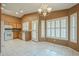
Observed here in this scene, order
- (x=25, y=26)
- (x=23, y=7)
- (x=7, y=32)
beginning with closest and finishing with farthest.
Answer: (x=23, y=7) < (x=7, y=32) < (x=25, y=26)

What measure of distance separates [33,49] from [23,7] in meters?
0.92

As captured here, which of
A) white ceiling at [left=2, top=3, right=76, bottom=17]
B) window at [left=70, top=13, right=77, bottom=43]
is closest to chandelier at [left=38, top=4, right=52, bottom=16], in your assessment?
white ceiling at [left=2, top=3, right=76, bottom=17]

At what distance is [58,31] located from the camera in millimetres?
2387

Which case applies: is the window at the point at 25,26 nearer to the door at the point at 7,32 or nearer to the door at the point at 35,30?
the door at the point at 35,30

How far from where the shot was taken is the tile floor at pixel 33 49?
2.17 m

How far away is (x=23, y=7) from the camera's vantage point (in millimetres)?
2230

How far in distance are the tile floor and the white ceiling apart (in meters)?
0.63

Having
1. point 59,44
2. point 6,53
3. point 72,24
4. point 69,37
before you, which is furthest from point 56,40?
point 6,53

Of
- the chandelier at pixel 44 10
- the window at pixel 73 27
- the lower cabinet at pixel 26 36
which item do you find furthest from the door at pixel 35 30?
the window at pixel 73 27

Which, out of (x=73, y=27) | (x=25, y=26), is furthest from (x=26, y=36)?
(x=73, y=27)

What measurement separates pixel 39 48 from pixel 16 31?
633mm

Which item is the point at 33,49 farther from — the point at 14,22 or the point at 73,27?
the point at 73,27

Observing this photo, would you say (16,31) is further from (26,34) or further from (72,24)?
(72,24)

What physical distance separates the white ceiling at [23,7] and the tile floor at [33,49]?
625mm
